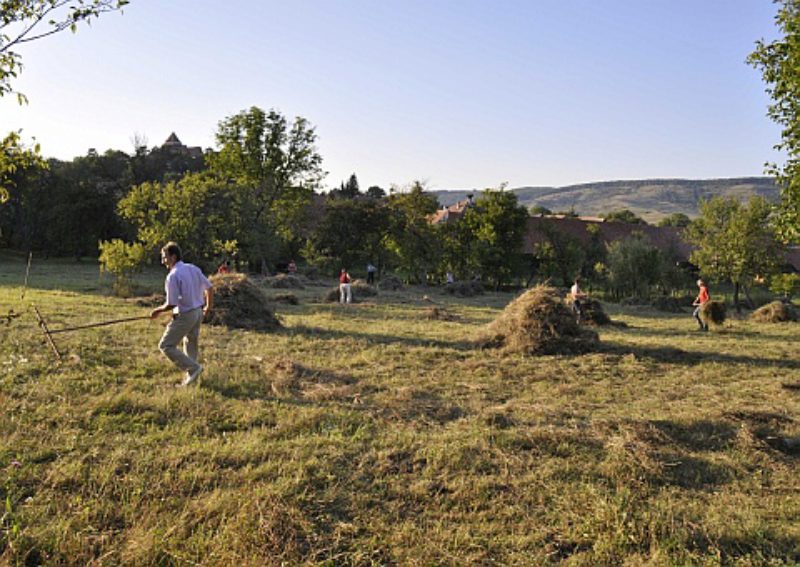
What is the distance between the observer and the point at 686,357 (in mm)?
10516

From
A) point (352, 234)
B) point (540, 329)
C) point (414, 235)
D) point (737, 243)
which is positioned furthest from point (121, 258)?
point (737, 243)

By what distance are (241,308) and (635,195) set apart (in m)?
183

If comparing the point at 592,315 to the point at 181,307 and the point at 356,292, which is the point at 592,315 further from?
the point at 181,307

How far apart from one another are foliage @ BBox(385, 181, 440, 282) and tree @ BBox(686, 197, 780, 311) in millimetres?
15141

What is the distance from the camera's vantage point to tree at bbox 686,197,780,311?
2692cm

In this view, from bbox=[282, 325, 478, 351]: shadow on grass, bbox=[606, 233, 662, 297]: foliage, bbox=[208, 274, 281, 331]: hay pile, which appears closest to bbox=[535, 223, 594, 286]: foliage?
bbox=[606, 233, 662, 297]: foliage

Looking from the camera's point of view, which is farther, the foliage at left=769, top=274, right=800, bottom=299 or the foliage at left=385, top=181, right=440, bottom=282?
the foliage at left=385, top=181, right=440, bottom=282

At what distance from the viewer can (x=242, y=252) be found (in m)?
30.8

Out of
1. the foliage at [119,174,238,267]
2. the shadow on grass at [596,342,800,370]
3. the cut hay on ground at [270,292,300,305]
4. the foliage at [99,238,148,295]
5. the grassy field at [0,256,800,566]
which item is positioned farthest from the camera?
the foliage at [119,174,238,267]

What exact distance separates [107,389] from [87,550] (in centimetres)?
367

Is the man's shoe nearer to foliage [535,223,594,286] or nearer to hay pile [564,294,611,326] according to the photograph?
hay pile [564,294,611,326]

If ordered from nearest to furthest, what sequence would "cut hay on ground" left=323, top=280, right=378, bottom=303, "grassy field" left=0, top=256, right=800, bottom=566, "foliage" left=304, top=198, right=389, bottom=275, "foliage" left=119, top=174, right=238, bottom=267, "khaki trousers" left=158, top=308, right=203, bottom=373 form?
"grassy field" left=0, top=256, right=800, bottom=566 < "khaki trousers" left=158, top=308, right=203, bottom=373 < "foliage" left=119, top=174, right=238, bottom=267 < "cut hay on ground" left=323, top=280, right=378, bottom=303 < "foliage" left=304, top=198, right=389, bottom=275

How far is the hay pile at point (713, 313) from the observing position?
1673 centimetres

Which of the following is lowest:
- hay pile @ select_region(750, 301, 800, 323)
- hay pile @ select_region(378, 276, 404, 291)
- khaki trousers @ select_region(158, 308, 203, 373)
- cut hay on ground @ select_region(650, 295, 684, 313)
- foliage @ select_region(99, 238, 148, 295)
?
cut hay on ground @ select_region(650, 295, 684, 313)
